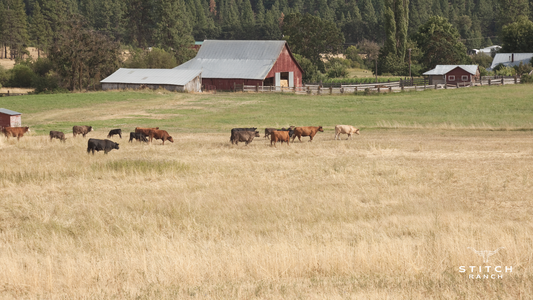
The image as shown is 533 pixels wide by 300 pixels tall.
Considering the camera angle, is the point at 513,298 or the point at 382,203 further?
the point at 382,203

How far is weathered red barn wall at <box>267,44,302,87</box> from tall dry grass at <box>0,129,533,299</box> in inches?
1855

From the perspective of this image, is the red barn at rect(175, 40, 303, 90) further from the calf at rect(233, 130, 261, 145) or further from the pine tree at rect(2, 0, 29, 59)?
the pine tree at rect(2, 0, 29, 59)

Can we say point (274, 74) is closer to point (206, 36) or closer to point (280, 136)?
point (280, 136)

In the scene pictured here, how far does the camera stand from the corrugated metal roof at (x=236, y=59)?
69.0 m

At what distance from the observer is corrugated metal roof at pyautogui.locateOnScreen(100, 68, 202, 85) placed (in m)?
65.1

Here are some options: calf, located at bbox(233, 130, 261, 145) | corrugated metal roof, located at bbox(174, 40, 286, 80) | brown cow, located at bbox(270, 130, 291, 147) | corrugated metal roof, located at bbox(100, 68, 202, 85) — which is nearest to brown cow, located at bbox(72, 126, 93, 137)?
calf, located at bbox(233, 130, 261, 145)

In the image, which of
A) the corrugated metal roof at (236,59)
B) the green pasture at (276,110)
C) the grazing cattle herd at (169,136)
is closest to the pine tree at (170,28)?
the corrugated metal roof at (236,59)

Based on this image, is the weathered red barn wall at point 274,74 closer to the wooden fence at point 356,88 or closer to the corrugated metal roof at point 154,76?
the wooden fence at point 356,88

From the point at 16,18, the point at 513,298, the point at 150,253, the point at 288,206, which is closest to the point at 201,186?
the point at 288,206

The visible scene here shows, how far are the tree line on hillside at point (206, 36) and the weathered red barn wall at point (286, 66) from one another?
9.14 metres

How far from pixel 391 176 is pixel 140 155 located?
997 centimetres

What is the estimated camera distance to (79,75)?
233ft

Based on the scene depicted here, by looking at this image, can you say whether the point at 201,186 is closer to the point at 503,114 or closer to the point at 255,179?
the point at 255,179

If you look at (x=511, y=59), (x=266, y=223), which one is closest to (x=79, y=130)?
(x=266, y=223)
